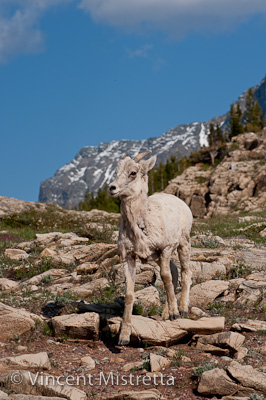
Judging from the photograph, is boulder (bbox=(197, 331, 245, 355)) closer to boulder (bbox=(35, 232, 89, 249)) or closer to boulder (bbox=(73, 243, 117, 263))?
boulder (bbox=(73, 243, 117, 263))

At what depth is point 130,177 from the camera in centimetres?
824

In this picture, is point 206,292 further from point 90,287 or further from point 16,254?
point 16,254

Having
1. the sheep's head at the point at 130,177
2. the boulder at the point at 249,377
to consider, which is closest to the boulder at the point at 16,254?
the sheep's head at the point at 130,177

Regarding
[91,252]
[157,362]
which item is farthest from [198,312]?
[91,252]

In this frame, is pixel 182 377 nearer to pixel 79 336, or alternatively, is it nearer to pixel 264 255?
pixel 79 336

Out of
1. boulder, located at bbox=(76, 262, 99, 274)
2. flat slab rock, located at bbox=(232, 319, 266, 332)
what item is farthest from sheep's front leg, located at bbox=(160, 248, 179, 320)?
boulder, located at bbox=(76, 262, 99, 274)

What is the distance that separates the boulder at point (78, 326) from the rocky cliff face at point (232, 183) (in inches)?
1174

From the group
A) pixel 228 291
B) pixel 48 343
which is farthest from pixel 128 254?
pixel 228 291

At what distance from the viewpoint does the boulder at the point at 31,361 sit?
281 inches

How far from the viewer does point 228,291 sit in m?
11.2

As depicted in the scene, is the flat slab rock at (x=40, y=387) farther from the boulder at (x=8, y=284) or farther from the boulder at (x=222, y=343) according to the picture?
the boulder at (x=8, y=284)

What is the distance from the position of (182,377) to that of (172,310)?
1831 mm

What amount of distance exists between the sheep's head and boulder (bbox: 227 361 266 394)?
11.4 ft

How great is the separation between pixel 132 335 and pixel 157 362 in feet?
3.68
